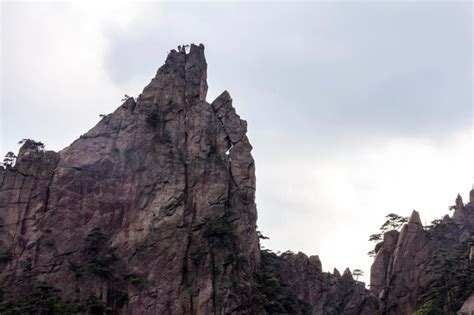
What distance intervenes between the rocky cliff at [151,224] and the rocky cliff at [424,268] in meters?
3.71

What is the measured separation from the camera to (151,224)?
210ft

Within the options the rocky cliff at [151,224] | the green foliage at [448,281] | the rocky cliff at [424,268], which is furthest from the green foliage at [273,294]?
the green foliage at [448,281]

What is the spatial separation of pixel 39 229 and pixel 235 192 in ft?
74.0

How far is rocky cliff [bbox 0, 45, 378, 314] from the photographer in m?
59.8

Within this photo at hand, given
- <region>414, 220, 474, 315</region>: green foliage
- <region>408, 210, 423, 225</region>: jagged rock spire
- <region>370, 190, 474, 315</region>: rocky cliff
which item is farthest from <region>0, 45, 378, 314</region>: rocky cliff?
<region>408, 210, 423, 225</region>: jagged rock spire

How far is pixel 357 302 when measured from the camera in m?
73.9

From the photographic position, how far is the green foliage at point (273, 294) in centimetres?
6450

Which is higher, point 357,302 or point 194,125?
point 194,125

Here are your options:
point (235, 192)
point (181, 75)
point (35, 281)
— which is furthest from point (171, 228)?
point (181, 75)

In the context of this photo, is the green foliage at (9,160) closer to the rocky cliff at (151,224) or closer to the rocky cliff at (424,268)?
the rocky cliff at (151,224)

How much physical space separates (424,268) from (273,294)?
20.0 meters

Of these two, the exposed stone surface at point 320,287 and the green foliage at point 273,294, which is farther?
the exposed stone surface at point 320,287

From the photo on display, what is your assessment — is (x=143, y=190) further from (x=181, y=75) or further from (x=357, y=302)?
(x=357, y=302)

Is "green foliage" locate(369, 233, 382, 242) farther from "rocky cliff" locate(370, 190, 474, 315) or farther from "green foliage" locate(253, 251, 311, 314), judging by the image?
"green foliage" locate(253, 251, 311, 314)
